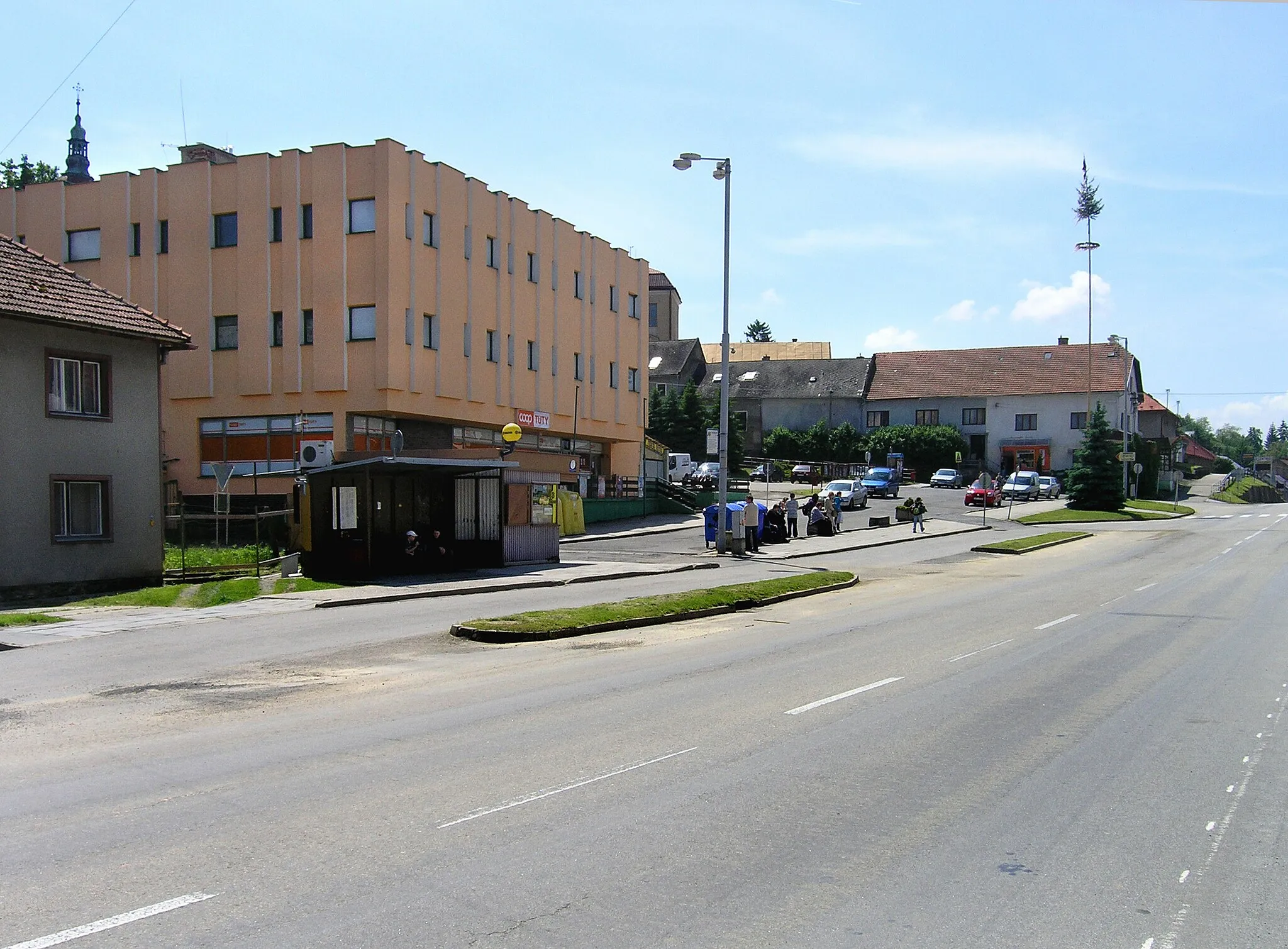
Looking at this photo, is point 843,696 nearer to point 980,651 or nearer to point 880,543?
point 980,651

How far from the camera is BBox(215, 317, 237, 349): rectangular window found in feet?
121

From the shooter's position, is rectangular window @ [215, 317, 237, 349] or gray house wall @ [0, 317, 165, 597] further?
rectangular window @ [215, 317, 237, 349]

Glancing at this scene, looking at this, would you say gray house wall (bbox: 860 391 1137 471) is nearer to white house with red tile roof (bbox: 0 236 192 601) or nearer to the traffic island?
the traffic island

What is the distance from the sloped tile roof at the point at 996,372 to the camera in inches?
3137

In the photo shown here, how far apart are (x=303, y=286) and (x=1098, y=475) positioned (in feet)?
135

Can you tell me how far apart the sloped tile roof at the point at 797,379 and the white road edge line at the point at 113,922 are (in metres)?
81.0

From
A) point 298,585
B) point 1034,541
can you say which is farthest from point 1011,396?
point 298,585

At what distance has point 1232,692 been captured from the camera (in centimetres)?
1099

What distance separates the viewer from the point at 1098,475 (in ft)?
183

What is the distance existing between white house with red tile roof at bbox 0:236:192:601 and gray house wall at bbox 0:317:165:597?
23 millimetres

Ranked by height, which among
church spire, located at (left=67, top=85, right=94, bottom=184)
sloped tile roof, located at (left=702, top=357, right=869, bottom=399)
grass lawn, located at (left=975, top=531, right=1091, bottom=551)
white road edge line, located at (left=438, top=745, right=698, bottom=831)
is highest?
church spire, located at (left=67, top=85, right=94, bottom=184)

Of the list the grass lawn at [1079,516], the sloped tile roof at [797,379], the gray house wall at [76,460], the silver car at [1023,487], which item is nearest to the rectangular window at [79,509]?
the gray house wall at [76,460]

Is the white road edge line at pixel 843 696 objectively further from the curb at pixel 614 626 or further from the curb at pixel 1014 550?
the curb at pixel 1014 550

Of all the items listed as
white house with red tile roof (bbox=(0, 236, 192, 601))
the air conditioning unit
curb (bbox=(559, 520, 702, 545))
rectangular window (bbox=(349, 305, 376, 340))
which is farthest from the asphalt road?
curb (bbox=(559, 520, 702, 545))
